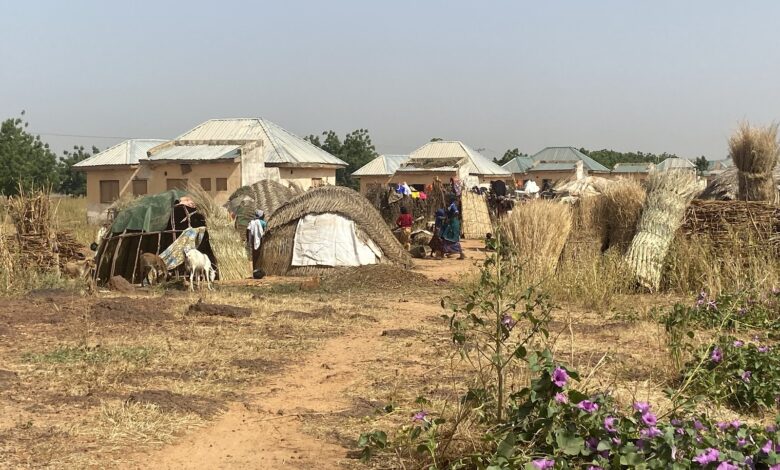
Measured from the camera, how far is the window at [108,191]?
3238 cm

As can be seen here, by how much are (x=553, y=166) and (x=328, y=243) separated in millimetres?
43315

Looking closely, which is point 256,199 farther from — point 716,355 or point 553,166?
point 553,166

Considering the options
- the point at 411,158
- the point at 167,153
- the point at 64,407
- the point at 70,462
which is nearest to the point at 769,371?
the point at 70,462

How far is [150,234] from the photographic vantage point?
16.0 metres

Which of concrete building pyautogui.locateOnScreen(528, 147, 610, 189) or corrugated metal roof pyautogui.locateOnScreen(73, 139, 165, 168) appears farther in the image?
concrete building pyautogui.locateOnScreen(528, 147, 610, 189)

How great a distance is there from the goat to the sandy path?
22.1 feet

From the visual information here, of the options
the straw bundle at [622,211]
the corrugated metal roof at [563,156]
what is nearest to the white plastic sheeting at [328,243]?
the straw bundle at [622,211]

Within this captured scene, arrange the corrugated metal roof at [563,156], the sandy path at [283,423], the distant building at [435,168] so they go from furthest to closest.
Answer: the corrugated metal roof at [563,156] < the distant building at [435,168] < the sandy path at [283,423]

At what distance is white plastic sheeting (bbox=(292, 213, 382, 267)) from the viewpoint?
54.3 ft

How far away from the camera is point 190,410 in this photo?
618cm

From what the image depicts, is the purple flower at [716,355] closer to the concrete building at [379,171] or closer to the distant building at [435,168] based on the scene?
the distant building at [435,168]

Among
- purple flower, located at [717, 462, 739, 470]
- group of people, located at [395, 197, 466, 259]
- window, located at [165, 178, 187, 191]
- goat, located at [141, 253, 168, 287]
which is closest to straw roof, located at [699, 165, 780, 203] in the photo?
group of people, located at [395, 197, 466, 259]

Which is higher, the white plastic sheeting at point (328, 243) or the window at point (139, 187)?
the window at point (139, 187)

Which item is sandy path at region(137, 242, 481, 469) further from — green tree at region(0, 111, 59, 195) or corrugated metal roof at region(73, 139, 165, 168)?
green tree at region(0, 111, 59, 195)
